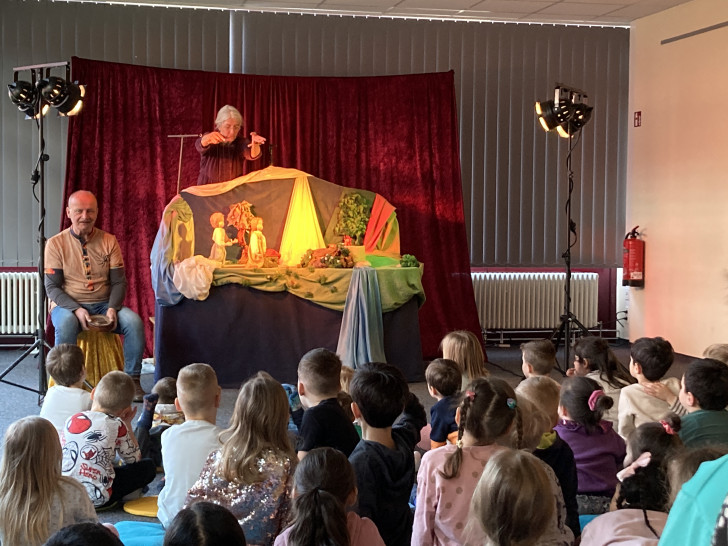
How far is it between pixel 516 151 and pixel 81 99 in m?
4.41

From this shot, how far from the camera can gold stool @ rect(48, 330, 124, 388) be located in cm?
628

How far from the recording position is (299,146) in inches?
335

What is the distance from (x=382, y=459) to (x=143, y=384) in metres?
4.61

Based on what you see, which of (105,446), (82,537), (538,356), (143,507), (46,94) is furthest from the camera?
(46,94)

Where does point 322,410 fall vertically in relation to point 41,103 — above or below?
below

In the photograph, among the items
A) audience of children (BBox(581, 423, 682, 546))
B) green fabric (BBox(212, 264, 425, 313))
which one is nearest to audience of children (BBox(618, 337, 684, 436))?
audience of children (BBox(581, 423, 682, 546))

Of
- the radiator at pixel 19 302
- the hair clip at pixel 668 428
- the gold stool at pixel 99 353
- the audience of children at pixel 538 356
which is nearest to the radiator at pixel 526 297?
the gold stool at pixel 99 353

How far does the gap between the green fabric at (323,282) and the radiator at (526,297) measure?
2.20 metres

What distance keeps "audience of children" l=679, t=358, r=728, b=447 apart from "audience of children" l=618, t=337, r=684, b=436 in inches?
17.1

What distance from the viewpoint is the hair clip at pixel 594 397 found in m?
3.29

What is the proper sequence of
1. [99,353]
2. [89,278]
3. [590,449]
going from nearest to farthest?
[590,449], [99,353], [89,278]

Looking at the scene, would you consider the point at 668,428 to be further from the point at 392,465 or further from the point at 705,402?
the point at 392,465

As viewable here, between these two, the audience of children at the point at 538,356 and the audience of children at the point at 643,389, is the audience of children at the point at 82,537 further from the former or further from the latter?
the audience of children at the point at 538,356

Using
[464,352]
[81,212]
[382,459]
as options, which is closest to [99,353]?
[81,212]
